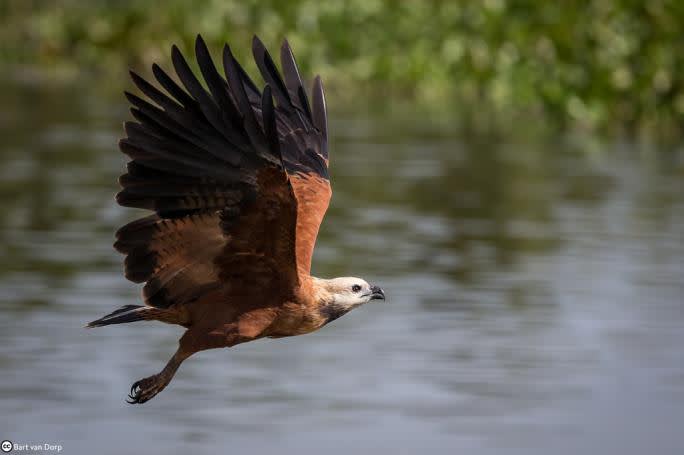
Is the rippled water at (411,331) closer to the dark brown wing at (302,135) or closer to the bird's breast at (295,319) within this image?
the dark brown wing at (302,135)

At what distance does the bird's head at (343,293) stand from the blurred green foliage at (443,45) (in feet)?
47.7

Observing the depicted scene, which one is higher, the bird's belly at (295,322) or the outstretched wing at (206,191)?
the outstretched wing at (206,191)

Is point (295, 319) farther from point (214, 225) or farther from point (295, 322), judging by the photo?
point (214, 225)

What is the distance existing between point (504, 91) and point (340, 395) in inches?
581

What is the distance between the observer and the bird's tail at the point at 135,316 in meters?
6.69

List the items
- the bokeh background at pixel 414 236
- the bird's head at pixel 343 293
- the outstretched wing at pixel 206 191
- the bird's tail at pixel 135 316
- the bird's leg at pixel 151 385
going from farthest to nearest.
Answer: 1. the bokeh background at pixel 414 236
2. the bird's head at pixel 343 293
3. the bird's tail at pixel 135 316
4. the bird's leg at pixel 151 385
5. the outstretched wing at pixel 206 191

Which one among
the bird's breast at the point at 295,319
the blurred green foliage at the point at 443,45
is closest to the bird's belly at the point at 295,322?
the bird's breast at the point at 295,319

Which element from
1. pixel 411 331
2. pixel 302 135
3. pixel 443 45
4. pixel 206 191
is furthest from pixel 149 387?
pixel 443 45

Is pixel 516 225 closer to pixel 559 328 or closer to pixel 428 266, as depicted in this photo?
pixel 428 266

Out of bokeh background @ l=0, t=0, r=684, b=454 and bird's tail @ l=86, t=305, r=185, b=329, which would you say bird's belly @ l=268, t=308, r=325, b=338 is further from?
bokeh background @ l=0, t=0, r=684, b=454

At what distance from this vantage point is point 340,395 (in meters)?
9.45

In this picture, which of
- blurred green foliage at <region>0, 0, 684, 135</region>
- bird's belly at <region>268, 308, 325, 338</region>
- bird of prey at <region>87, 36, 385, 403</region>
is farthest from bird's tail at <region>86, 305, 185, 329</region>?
blurred green foliage at <region>0, 0, 684, 135</region>

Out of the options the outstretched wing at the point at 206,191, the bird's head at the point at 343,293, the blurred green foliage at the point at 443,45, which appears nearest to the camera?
the outstretched wing at the point at 206,191

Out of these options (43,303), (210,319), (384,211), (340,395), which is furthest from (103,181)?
(210,319)
